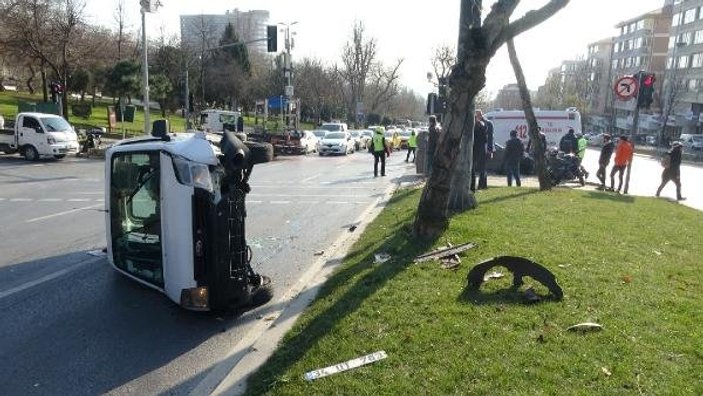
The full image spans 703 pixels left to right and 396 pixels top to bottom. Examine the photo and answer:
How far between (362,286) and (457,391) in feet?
8.46

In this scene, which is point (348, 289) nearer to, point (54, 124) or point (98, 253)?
point (98, 253)

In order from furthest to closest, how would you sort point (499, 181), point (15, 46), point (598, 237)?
point (15, 46) → point (499, 181) → point (598, 237)

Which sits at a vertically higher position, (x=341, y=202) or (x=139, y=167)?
(x=139, y=167)

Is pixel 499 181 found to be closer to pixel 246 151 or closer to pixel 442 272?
pixel 442 272

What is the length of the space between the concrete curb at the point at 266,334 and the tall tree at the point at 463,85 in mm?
1357

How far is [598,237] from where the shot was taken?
27.4ft

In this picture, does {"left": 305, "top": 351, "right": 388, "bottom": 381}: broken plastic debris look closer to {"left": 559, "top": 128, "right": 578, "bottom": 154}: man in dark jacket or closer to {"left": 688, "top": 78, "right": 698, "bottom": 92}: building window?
{"left": 559, "top": 128, "right": 578, "bottom": 154}: man in dark jacket

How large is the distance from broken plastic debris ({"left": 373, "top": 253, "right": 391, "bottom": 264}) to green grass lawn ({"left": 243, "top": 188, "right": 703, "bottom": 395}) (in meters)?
0.11

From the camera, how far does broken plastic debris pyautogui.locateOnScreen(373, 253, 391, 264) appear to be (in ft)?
24.0

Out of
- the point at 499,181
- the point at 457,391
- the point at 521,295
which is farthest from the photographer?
the point at 499,181

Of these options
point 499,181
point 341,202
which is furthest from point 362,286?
point 499,181

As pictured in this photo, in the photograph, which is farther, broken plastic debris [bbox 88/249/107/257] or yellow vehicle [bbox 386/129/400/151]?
yellow vehicle [bbox 386/129/400/151]

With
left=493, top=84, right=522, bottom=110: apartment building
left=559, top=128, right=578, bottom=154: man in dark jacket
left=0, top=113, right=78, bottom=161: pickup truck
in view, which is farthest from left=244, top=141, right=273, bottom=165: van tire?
left=493, top=84, right=522, bottom=110: apartment building

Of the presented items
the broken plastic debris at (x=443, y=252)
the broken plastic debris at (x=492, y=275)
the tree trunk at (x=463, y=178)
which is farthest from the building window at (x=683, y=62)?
the broken plastic debris at (x=492, y=275)
